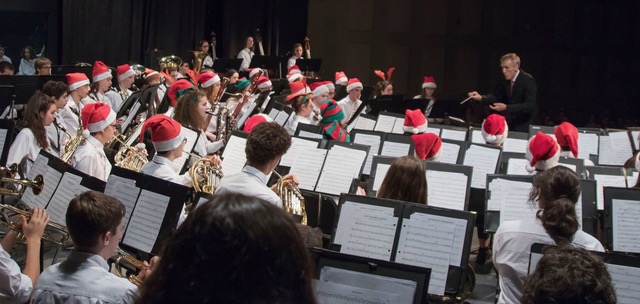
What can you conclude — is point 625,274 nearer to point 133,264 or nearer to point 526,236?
point 526,236

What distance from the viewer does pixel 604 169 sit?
640 centimetres

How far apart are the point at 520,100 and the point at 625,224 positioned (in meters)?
5.17

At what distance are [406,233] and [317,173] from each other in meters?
2.22

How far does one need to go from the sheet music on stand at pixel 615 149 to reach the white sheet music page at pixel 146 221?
590 centimetres

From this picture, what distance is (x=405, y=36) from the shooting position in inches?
758

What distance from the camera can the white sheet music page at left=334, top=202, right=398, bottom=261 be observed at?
4.27 meters

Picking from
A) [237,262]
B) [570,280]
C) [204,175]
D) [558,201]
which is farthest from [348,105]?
[237,262]

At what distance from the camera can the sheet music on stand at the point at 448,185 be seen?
5.81 m

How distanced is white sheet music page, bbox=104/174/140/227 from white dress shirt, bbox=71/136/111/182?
1.42 metres

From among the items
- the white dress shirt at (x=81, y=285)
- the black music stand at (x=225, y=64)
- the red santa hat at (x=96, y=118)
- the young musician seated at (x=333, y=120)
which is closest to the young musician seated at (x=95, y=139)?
the red santa hat at (x=96, y=118)

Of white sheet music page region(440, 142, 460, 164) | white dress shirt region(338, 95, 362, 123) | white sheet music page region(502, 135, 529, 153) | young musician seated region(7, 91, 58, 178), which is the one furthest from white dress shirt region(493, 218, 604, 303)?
white dress shirt region(338, 95, 362, 123)

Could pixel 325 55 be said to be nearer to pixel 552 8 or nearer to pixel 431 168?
pixel 552 8

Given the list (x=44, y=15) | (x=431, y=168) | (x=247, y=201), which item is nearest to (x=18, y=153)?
(x=431, y=168)

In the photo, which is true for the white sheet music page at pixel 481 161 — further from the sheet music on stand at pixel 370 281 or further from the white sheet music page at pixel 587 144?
the sheet music on stand at pixel 370 281
